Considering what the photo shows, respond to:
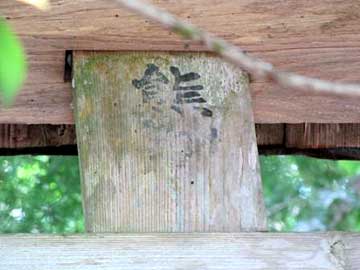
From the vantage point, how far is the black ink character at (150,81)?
67.3 inches

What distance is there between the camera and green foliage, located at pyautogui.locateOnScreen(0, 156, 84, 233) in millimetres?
4238

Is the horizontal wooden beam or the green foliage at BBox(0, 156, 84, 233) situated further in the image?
the green foliage at BBox(0, 156, 84, 233)

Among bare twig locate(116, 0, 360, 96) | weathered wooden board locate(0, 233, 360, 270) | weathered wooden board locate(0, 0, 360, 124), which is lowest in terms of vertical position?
weathered wooden board locate(0, 233, 360, 270)

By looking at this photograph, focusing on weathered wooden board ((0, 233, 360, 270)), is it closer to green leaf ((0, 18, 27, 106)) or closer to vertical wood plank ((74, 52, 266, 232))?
vertical wood plank ((74, 52, 266, 232))

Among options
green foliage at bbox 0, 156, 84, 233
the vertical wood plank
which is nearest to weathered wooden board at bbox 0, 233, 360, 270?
the vertical wood plank

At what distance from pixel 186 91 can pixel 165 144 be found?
11 centimetres

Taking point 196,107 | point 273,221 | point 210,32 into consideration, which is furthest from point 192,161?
point 273,221

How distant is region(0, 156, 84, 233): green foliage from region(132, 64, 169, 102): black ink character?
254 cm

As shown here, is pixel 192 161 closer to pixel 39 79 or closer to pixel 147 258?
pixel 147 258

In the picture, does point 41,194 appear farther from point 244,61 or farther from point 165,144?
point 244,61

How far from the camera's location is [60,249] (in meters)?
1.54

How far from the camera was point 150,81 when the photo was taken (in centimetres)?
172

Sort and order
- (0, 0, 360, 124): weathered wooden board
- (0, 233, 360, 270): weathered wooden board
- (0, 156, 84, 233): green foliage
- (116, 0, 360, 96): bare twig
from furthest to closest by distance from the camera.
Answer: (0, 156, 84, 233): green foliage, (0, 0, 360, 124): weathered wooden board, (0, 233, 360, 270): weathered wooden board, (116, 0, 360, 96): bare twig

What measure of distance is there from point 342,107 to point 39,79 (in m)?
0.56
